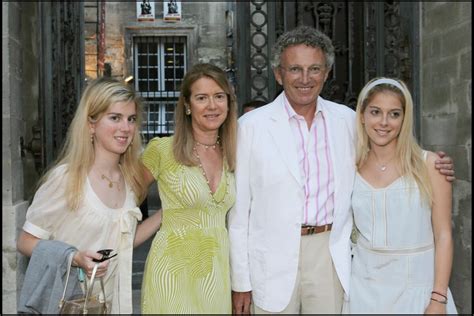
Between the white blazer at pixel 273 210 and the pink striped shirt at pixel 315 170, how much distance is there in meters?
0.04

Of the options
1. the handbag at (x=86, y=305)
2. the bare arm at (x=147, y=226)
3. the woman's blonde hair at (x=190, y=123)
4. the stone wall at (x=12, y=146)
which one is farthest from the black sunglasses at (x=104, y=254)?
the stone wall at (x=12, y=146)

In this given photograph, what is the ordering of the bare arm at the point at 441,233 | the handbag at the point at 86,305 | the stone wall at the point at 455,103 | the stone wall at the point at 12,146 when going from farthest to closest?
the stone wall at the point at 455,103 < the stone wall at the point at 12,146 < the bare arm at the point at 441,233 < the handbag at the point at 86,305

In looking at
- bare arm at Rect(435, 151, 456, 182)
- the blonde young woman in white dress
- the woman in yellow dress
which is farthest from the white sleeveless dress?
the woman in yellow dress

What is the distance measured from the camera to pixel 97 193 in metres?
2.77

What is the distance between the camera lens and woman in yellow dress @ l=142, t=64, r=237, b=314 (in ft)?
9.59

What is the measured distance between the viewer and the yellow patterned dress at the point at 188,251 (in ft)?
9.56

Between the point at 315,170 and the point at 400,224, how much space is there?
54cm

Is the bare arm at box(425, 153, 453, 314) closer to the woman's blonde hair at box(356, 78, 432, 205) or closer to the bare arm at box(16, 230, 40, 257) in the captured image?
the woman's blonde hair at box(356, 78, 432, 205)

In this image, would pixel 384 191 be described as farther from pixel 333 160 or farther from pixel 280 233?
pixel 280 233

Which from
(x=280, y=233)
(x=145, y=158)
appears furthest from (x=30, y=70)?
(x=280, y=233)

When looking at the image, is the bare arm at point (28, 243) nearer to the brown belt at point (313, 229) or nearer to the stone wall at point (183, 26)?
the brown belt at point (313, 229)

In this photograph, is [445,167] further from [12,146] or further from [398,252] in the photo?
[12,146]

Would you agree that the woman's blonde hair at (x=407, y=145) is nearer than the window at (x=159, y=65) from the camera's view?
Yes

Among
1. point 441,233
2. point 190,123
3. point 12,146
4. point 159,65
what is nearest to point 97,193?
point 190,123
